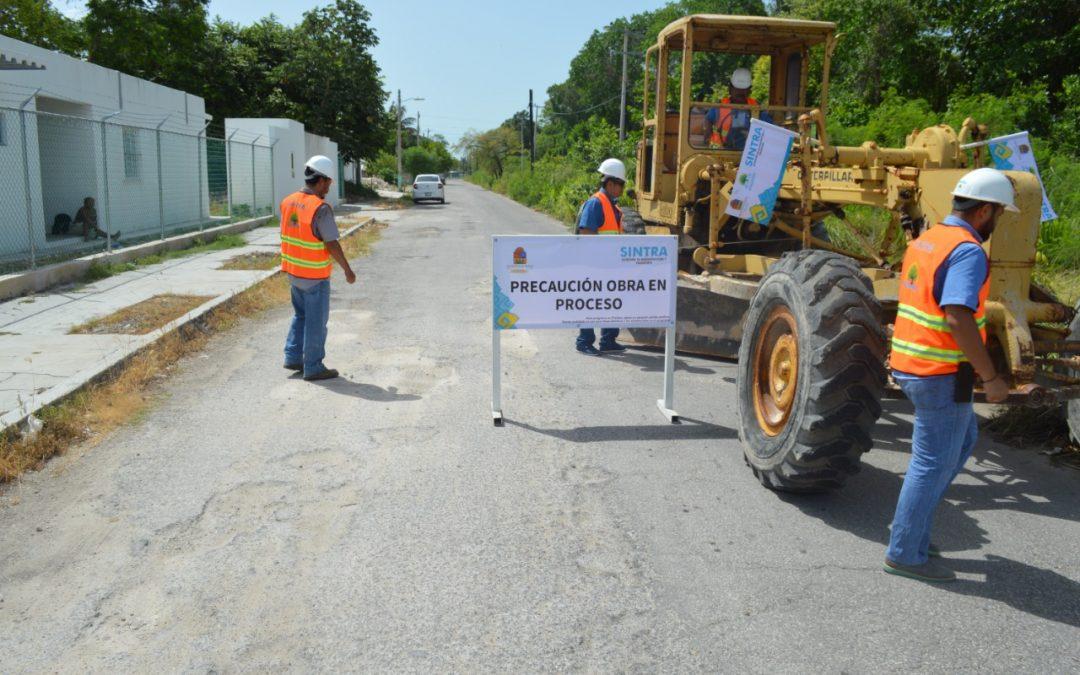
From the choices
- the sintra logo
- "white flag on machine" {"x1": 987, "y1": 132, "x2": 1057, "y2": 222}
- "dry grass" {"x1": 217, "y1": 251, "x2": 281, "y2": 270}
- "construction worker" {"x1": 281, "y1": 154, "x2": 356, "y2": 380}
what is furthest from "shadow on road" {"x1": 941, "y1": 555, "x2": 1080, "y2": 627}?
"dry grass" {"x1": 217, "y1": 251, "x2": 281, "y2": 270}

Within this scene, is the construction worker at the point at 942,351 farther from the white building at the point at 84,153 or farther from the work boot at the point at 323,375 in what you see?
the white building at the point at 84,153

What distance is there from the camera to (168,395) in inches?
281

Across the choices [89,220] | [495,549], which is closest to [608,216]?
[495,549]

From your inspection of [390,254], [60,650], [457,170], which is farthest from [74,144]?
[457,170]

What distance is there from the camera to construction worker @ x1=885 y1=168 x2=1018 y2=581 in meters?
3.77

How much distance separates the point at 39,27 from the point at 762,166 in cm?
4592

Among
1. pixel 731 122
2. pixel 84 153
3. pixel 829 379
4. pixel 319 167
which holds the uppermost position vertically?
pixel 731 122

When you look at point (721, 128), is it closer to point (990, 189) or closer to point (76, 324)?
point (990, 189)

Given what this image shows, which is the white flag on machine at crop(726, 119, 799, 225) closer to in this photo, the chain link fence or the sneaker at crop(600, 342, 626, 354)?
the sneaker at crop(600, 342, 626, 354)

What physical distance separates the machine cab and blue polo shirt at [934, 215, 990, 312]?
16.2 ft

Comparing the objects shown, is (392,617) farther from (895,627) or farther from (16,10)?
(16,10)

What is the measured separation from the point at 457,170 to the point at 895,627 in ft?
595

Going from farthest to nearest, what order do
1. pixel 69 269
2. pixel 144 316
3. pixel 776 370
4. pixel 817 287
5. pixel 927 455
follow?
pixel 69 269, pixel 144 316, pixel 776 370, pixel 817 287, pixel 927 455

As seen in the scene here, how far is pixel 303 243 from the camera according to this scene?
7.57 metres
